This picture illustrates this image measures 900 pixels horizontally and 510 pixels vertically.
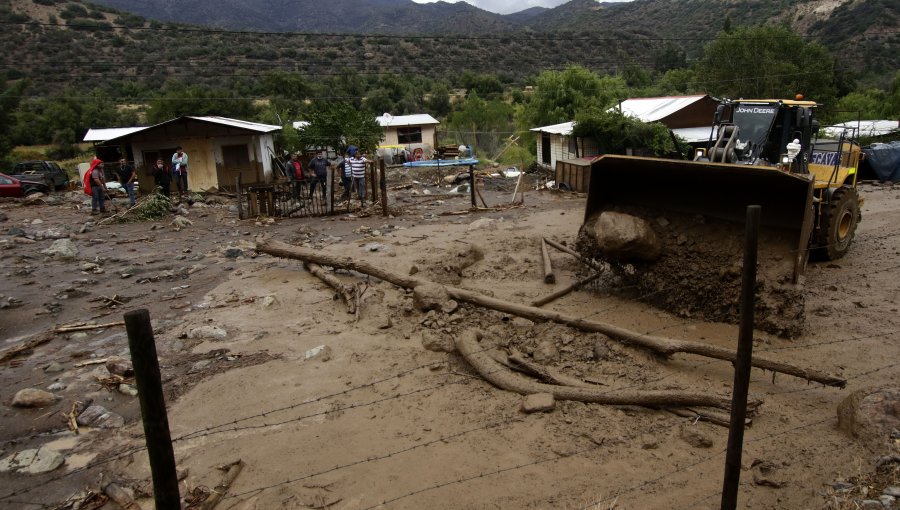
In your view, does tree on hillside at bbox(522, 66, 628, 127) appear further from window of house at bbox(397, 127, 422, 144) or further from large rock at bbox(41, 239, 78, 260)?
large rock at bbox(41, 239, 78, 260)

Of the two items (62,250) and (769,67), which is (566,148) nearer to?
(62,250)

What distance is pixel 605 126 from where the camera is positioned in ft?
70.7

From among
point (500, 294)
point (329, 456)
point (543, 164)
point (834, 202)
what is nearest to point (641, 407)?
point (329, 456)

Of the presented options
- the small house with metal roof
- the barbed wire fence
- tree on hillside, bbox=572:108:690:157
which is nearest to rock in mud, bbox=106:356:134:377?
the barbed wire fence

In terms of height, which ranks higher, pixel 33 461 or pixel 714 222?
pixel 714 222

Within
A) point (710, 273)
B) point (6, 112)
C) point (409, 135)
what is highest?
point (6, 112)

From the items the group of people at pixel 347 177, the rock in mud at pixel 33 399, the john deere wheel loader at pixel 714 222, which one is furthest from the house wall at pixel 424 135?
the rock in mud at pixel 33 399

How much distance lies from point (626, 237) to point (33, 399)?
658 centimetres

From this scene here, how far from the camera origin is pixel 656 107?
23.9m

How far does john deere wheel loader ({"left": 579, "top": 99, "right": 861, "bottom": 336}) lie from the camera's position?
21.0 feet

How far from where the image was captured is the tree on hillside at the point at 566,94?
95.8ft

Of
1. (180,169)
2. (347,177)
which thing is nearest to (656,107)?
(347,177)

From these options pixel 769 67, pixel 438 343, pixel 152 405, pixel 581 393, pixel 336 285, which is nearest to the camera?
pixel 152 405

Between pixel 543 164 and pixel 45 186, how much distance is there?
20.8m
